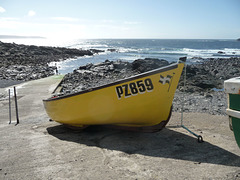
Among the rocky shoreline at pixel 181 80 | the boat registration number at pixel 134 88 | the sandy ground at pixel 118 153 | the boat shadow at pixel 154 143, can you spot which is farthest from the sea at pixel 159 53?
the boat registration number at pixel 134 88

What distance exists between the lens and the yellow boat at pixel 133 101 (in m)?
5.45

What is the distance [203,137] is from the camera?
223 inches

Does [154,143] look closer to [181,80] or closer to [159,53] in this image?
[181,80]

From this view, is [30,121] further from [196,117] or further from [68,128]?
[196,117]

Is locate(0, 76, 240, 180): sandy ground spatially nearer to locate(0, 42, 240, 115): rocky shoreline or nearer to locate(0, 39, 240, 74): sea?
locate(0, 42, 240, 115): rocky shoreline

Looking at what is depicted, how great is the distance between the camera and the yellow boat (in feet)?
17.9

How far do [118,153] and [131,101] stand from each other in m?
1.36

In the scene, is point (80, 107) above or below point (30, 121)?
above

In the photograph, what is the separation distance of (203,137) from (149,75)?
2128 millimetres

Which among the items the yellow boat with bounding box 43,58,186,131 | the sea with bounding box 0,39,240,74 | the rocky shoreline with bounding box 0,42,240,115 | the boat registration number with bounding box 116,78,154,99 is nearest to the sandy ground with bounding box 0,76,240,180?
the yellow boat with bounding box 43,58,186,131

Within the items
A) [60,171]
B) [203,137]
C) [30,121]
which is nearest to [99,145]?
[60,171]

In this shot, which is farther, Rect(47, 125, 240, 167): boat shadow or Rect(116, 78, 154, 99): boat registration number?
Rect(116, 78, 154, 99): boat registration number

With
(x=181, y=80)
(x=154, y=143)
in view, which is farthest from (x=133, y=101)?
(x=181, y=80)

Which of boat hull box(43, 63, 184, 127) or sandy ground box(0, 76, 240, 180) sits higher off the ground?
boat hull box(43, 63, 184, 127)
